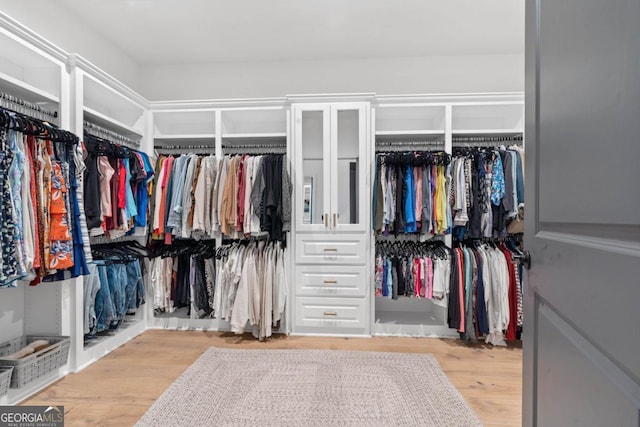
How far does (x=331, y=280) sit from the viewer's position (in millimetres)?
2566

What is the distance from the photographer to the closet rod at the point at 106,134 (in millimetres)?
2188

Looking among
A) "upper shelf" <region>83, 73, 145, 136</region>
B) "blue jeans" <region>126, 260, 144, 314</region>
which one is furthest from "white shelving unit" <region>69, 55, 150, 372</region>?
"blue jeans" <region>126, 260, 144, 314</region>

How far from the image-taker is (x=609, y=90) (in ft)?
1.76

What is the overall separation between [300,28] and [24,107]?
209 cm

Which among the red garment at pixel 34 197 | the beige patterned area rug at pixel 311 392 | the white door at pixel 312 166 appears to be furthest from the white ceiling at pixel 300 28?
the beige patterned area rug at pixel 311 392

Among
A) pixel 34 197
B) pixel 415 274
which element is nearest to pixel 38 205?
pixel 34 197

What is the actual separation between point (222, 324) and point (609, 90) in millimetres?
2947

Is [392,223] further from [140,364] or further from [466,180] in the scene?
[140,364]

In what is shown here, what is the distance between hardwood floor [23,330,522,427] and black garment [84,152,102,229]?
1.05 m

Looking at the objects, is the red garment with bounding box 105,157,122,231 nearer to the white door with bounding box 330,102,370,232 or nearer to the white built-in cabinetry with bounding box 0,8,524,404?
the white built-in cabinetry with bounding box 0,8,524,404

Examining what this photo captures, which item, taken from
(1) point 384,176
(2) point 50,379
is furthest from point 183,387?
(1) point 384,176

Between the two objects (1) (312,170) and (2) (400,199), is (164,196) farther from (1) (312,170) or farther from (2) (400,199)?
(2) (400,199)

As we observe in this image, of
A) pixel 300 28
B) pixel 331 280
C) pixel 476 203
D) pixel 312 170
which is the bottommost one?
pixel 331 280

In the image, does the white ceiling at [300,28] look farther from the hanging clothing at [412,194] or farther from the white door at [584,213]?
the white door at [584,213]
